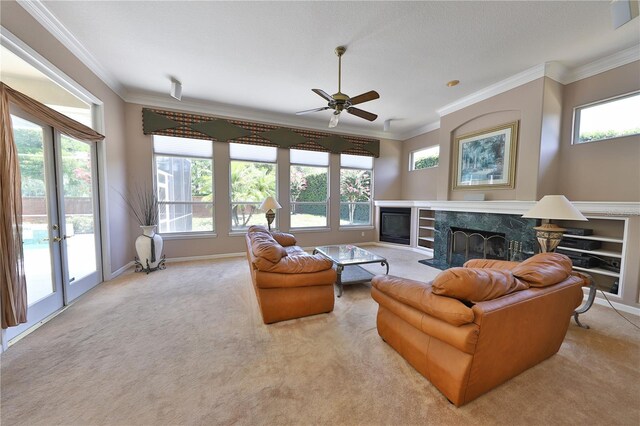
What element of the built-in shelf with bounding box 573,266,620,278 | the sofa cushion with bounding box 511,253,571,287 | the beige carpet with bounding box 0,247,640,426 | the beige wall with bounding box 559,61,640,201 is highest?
the beige wall with bounding box 559,61,640,201

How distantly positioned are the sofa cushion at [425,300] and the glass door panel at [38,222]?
3.26m

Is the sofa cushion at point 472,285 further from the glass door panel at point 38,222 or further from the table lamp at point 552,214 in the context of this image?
the glass door panel at point 38,222

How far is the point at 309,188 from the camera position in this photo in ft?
18.5

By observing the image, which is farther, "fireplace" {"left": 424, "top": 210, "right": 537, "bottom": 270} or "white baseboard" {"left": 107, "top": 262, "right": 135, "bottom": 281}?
"white baseboard" {"left": 107, "top": 262, "right": 135, "bottom": 281}

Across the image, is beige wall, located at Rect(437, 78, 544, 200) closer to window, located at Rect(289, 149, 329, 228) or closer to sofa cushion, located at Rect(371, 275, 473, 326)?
window, located at Rect(289, 149, 329, 228)

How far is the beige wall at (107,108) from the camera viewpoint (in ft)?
6.72

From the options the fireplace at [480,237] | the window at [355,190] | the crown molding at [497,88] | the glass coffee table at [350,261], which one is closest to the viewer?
the glass coffee table at [350,261]

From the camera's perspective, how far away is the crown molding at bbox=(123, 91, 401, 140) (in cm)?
416

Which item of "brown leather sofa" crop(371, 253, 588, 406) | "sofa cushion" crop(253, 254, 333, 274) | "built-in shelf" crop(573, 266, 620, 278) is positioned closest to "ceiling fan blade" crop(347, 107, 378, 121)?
"sofa cushion" crop(253, 254, 333, 274)

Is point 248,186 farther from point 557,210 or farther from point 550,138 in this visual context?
point 550,138

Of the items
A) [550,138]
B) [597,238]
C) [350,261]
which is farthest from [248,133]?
Answer: [597,238]

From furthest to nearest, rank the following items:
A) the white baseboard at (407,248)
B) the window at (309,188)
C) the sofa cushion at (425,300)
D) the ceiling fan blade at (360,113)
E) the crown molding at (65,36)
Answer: the window at (309,188) < the white baseboard at (407,248) < the ceiling fan blade at (360,113) < the crown molding at (65,36) < the sofa cushion at (425,300)

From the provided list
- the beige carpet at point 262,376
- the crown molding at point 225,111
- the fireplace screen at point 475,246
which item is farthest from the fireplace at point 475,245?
the crown molding at point 225,111

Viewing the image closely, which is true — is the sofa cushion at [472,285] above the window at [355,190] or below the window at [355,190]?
below
